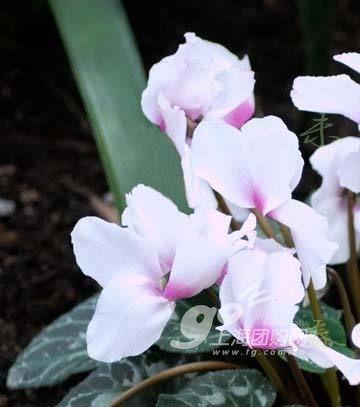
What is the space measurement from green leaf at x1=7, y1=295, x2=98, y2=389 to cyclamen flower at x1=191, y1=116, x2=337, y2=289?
0.38 meters

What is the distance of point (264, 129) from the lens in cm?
66

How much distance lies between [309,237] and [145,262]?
→ 13 cm

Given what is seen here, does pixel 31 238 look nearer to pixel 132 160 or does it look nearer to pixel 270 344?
pixel 132 160

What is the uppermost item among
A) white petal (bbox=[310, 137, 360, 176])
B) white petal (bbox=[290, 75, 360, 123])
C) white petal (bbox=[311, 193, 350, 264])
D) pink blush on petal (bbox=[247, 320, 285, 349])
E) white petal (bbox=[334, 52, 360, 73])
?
white petal (bbox=[334, 52, 360, 73])

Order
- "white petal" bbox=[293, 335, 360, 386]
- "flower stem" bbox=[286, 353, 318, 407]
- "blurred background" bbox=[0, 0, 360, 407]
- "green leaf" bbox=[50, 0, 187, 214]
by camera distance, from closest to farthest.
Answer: "white petal" bbox=[293, 335, 360, 386] < "flower stem" bbox=[286, 353, 318, 407] < "green leaf" bbox=[50, 0, 187, 214] < "blurred background" bbox=[0, 0, 360, 407]

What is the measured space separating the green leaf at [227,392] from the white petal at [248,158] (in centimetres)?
20

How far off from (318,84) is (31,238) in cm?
98

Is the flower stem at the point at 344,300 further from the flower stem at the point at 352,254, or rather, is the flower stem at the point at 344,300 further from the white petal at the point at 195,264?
the white petal at the point at 195,264

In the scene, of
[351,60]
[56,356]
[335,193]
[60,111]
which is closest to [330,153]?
[335,193]

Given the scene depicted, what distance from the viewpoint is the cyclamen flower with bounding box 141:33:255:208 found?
736mm

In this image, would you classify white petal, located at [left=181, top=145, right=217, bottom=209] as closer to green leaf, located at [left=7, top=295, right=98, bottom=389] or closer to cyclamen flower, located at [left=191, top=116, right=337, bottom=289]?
cyclamen flower, located at [left=191, top=116, right=337, bottom=289]

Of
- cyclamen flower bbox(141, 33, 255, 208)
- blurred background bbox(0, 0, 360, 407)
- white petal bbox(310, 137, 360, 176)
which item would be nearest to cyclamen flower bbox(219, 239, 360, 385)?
cyclamen flower bbox(141, 33, 255, 208)

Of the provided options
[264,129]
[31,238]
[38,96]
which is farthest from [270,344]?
[38,96]

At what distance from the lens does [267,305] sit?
23.8 inches
